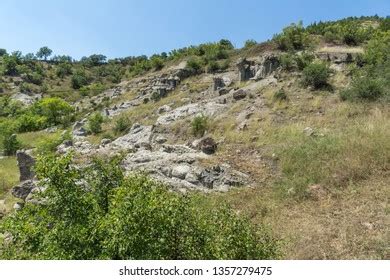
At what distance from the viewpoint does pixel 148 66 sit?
54.1m

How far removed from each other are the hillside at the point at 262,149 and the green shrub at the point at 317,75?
0.21 ft

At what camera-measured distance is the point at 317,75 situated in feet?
82.8

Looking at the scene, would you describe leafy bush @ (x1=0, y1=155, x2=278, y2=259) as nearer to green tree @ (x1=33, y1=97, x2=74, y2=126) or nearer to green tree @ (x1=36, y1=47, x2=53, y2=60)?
green tree @ (x1=33, y1=97, x2=74, y2=126)

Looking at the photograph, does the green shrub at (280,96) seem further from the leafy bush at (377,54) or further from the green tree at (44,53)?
the green tree at (44,53)

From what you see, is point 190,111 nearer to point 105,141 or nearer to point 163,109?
point 163,109

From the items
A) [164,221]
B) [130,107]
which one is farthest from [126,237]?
[130,107]

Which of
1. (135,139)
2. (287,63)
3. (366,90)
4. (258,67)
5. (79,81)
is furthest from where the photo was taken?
(79,81)

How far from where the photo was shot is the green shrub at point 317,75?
25.2 m

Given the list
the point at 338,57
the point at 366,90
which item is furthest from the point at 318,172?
the point at 338,57

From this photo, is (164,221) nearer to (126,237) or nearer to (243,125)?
(126,237)

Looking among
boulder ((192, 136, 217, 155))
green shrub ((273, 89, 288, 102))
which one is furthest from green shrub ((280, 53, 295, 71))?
boulder ((192, 136, 217, 155))

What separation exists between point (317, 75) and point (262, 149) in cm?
809

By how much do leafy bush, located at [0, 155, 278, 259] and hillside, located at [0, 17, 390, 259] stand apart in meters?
0.05

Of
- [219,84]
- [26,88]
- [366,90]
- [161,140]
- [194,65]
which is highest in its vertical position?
[26,88]
